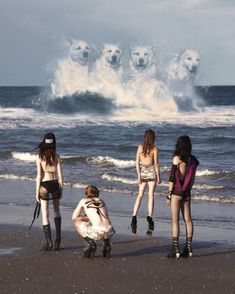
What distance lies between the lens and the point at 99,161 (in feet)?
76.5

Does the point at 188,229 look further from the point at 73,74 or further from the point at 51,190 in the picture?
the point at 73,74

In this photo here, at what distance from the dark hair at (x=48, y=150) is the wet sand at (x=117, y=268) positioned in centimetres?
107

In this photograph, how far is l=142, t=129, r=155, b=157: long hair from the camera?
10.3 m

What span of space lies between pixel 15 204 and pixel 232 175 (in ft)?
23.0

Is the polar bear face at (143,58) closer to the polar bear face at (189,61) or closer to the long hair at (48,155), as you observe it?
the polar bear face at (189,61)

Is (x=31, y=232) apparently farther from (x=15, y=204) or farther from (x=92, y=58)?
(x=92, y=58)

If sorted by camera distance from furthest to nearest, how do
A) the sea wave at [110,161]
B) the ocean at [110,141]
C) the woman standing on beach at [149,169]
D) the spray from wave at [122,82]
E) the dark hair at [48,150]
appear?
the spray from wave at [122,82], the sea wave at [110,161], the ocean at [110,141], the woman standing on beach at [149,169], the dark hair at [48,150]

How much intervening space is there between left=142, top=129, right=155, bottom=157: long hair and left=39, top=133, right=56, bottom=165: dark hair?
185 centimetres

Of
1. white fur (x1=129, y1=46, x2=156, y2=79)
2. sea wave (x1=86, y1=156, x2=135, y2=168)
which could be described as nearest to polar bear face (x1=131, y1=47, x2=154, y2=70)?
white fur (x1=129, y1=46, x2=156, y2=79)

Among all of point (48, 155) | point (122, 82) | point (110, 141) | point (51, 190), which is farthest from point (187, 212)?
point (122, 82)

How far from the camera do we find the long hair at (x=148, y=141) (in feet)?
33.9

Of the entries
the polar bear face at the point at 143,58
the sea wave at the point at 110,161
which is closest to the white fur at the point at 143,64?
the polar bear face at the point at 143,58

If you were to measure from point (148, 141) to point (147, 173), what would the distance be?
1.65ft

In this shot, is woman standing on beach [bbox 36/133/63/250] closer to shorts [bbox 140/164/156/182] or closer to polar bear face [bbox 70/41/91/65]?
shorts [bbox 140/164/156/182]
